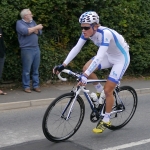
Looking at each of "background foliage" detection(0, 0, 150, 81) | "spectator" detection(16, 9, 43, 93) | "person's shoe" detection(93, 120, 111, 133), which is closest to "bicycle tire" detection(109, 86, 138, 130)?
"person's shoe" detection(93, 120, 111, 133)

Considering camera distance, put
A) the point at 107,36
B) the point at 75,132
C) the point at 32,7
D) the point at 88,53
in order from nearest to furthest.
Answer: the point at 107,36 → the point at 75,132 → the point at 32,7 → the point at 88,53

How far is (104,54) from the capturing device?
6227 millimetres

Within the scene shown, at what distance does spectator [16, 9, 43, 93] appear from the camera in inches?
394

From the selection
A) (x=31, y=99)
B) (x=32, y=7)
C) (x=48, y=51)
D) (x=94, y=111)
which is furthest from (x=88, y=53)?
(x=94, y=111)

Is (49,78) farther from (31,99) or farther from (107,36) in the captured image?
(107,36)

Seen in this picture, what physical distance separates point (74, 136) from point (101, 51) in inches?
63.2

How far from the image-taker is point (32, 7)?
35.8 ft

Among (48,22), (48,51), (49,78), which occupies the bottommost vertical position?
(49,78)

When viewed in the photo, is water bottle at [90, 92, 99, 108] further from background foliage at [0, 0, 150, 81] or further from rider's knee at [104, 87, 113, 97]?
background foliage at [0, 0, 150, 81]

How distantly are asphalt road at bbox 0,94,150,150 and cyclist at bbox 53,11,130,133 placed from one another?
31cm

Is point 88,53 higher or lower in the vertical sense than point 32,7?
lower

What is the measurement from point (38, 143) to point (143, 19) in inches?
332

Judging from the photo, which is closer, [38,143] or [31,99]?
[38,143]

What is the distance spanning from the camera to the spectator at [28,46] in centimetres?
1001
